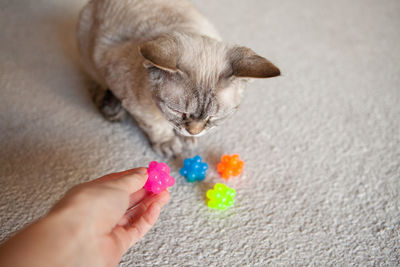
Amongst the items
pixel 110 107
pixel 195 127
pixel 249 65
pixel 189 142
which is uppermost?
pixel 249 65

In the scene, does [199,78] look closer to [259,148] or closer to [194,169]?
[194,169]

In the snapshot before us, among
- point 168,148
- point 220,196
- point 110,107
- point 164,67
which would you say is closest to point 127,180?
point 164,67

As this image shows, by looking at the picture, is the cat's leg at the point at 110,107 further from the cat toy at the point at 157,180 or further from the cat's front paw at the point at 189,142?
the cat toy at the point at 157,180

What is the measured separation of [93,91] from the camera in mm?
1692

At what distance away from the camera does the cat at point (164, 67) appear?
1.12m

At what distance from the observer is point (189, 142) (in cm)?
150

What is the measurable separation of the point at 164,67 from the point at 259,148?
746mm

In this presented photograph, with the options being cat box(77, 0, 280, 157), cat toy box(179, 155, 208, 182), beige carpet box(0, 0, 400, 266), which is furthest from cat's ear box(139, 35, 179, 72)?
beige carpet box(0, 0, 400, 266)

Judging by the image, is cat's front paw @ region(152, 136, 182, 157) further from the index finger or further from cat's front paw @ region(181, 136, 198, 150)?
the index finger

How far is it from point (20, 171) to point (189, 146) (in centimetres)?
71

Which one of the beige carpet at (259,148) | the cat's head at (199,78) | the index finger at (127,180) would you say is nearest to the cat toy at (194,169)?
the beige carpet at (259,148)

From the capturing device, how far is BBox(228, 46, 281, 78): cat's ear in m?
1.04

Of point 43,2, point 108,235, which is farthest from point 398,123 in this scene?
point 43,2

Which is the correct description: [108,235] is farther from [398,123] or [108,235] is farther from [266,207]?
[398,123]
